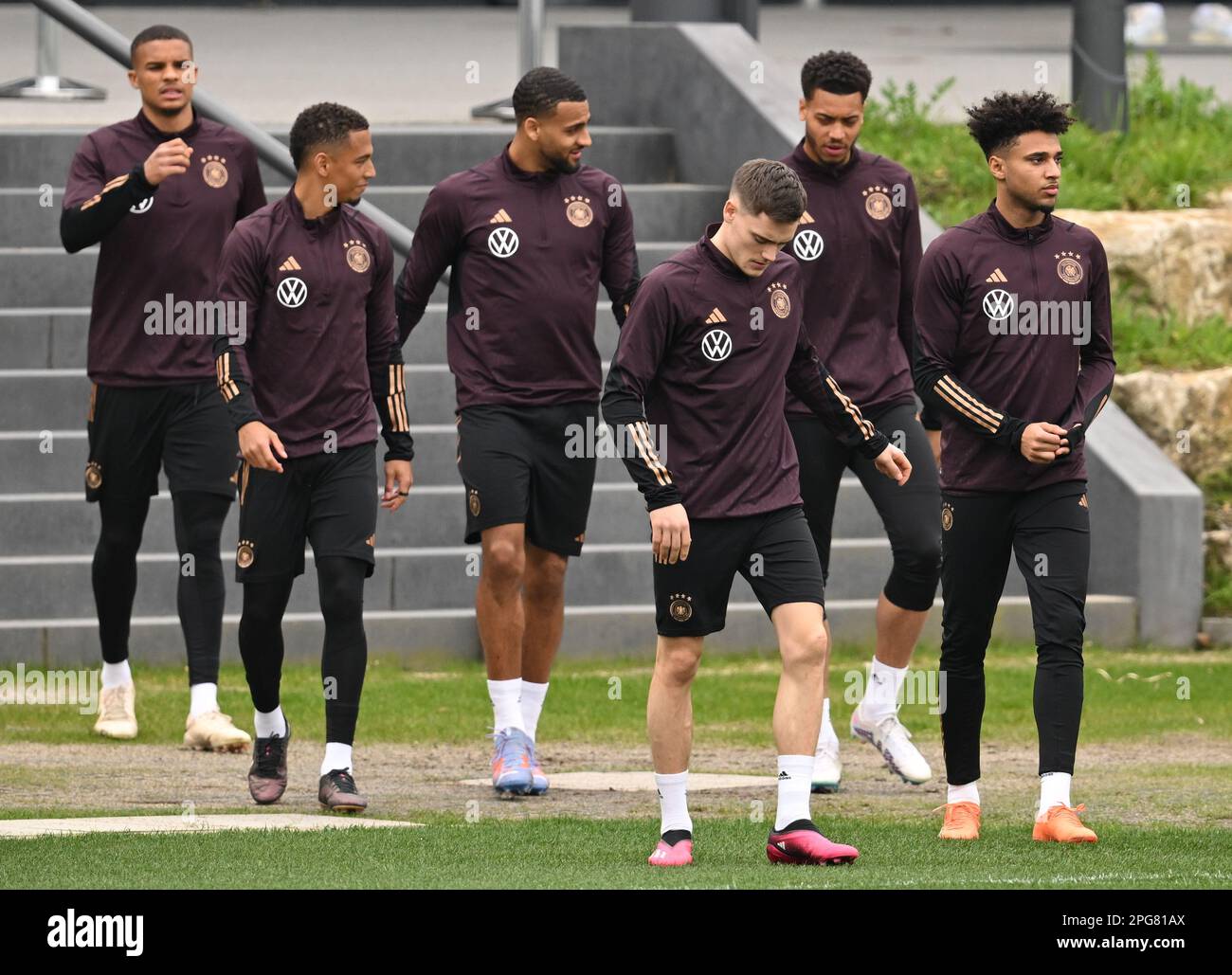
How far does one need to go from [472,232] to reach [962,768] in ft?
8.42

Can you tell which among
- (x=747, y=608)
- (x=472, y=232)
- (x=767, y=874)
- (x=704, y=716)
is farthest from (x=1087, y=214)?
(x=767, y=874)

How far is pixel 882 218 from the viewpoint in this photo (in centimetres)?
854

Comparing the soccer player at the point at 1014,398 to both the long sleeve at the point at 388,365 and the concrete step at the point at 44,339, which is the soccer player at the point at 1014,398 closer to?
the long sleeve at the point at 388,365

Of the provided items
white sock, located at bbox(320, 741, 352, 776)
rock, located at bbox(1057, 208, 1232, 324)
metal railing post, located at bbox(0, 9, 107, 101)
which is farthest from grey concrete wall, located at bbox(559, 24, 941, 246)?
white sock, located at bbox(320, 741, 352, 776)

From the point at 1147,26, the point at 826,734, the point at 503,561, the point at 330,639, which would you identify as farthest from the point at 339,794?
the point at 1147,26

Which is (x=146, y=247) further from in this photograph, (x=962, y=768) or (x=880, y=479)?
(x=962, y=768)

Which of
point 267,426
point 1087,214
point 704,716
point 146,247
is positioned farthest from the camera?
point 1087,214

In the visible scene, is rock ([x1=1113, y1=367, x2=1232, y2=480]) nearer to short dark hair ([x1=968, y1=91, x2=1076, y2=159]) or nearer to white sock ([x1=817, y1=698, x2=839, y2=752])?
white sock ([x1=817, y1=698, x2=839, y2=752])

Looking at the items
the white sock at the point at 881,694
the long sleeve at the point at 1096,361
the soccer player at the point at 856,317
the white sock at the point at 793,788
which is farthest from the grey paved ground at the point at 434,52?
the white sock at the point at 793,788

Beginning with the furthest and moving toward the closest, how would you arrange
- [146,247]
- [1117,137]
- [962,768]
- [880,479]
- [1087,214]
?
[1117,137], [1087,214], [146,247], [880,479], [962,768]

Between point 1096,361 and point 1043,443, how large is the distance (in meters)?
0.49

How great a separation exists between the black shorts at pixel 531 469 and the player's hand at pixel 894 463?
1.46 m

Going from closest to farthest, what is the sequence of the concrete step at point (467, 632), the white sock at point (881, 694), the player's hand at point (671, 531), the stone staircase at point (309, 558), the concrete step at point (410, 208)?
the player's hand at point (671, 531), the white sock at point (881, 694), the concrete step at point (467, 632), the stone staircase at point (309, 558), the concrete step at point (410, 208)

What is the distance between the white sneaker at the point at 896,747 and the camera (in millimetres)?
8633
